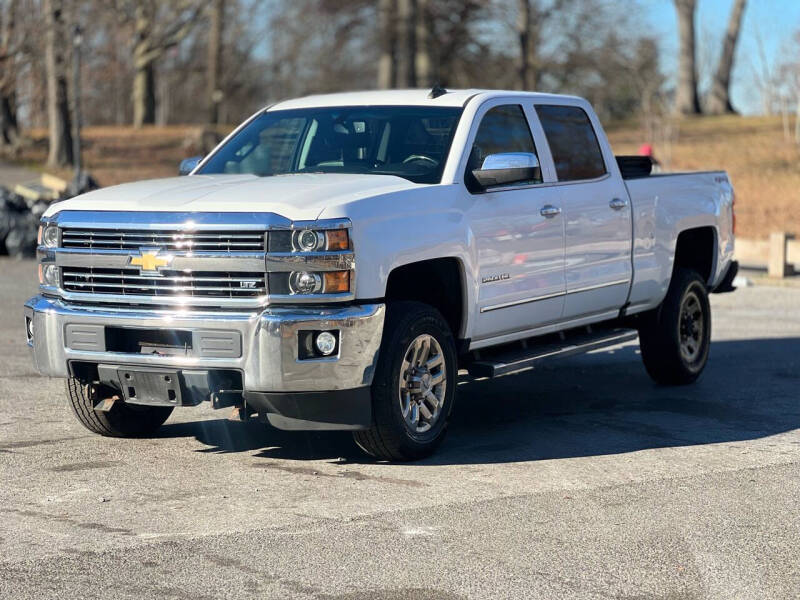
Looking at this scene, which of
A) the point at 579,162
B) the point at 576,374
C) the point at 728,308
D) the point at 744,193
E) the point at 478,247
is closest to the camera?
the point at 478,247

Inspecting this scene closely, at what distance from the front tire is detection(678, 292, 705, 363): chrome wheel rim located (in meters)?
3.14

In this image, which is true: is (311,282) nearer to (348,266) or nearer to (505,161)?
(348,266)

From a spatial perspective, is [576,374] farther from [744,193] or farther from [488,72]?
[488,72]

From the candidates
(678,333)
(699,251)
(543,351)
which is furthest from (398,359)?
(699,251)

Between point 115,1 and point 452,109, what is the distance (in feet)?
126

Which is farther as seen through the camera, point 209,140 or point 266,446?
point 209,140

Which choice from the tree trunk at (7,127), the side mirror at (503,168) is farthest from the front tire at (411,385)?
the tree trunk at (7,127)

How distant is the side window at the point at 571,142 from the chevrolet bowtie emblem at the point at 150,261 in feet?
9.58

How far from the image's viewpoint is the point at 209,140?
1623 inches

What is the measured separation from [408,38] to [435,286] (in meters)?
34.4

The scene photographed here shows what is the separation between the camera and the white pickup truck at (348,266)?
6.26 metres

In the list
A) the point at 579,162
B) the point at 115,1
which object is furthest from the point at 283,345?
the point at 115,1

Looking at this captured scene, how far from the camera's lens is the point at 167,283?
644 cm

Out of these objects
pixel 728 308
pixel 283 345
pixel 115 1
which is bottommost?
pixel 728 308
